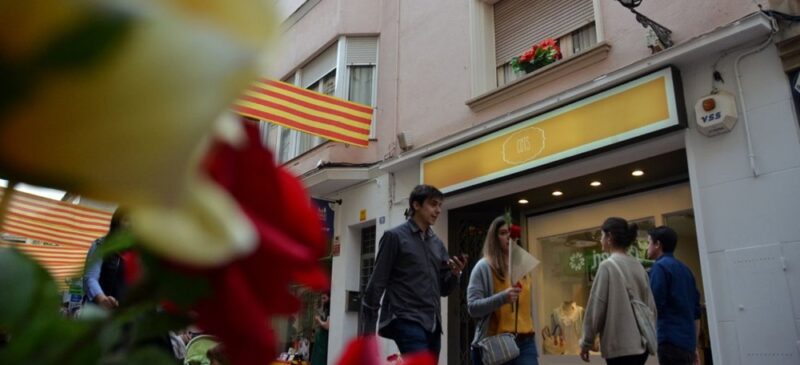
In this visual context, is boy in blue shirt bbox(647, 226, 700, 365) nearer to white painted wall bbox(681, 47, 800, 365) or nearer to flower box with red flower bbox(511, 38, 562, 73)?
white painted wall bbox(681, 47, 800, 365)

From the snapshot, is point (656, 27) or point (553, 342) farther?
point (553, 342)

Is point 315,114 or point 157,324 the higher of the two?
point 315,114

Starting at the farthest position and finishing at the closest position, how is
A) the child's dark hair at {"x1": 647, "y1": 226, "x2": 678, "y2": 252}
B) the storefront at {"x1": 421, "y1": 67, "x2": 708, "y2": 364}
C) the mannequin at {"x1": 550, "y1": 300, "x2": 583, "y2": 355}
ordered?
the mannequin at {"x1": 550, "y1": 300, "x2": 583, "y2": 355}
the storefront at {"x1": 421, "y1": 67, "x2": 708, "y2": 364}
the child's dark hair at {"x1": 647, "y1": 226, "x2": 678, "y2": 252}

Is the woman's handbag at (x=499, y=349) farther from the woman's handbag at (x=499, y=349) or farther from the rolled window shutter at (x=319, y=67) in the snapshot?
the rolled window shutter at (x=319, y=67)

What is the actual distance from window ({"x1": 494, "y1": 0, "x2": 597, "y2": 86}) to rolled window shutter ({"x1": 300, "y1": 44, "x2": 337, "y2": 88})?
3.94 metres

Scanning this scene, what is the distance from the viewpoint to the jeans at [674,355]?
164 inches

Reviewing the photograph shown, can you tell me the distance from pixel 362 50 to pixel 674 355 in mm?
8006

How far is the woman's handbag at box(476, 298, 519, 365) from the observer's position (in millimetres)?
3910

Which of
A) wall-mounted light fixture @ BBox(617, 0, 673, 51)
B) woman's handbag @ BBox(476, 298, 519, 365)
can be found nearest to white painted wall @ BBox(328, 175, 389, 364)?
wall-mounted light fixture @ BBox(617, 0, 673, 51)

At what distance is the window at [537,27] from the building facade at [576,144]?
0.02 meters

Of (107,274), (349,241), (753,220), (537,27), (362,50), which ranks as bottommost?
(107,274)

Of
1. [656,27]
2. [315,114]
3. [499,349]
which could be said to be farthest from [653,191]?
[315,114]

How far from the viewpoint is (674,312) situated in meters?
4.27

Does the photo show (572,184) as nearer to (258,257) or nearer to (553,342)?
(553,342)
